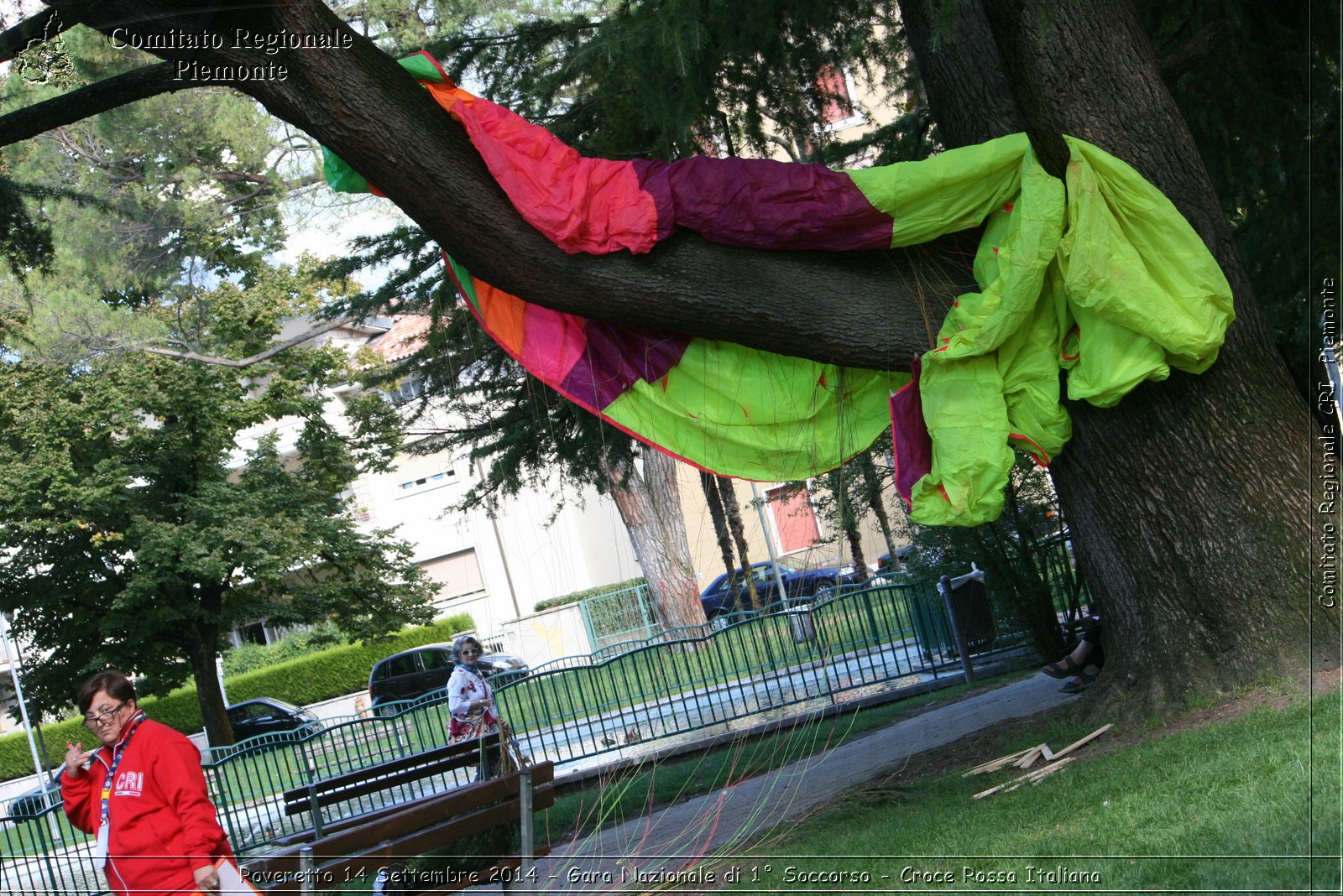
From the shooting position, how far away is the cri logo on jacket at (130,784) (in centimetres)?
470

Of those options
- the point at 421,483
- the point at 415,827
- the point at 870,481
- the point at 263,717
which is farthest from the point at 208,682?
the point at 415,827

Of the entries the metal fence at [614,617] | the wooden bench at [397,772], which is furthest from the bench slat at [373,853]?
the metal fence at [614,617]

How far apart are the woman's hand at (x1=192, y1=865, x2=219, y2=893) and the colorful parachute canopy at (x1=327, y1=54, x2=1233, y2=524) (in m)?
3.44

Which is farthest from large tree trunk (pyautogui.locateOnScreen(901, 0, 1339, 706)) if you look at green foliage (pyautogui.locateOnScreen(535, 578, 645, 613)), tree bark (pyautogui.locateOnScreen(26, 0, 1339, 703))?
green foliage (pyautogui.locateOnScreen(535, 578, 645, 613))

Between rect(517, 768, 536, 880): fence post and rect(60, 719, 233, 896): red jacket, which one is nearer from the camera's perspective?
rect(60, 719, 233, 896): red jacket

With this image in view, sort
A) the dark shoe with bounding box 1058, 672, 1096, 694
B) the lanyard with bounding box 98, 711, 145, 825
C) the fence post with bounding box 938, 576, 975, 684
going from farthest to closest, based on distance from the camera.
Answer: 1. the fence post with bounding box 938, 576, 975, 684
2. the dark shoe with bounding box 1058, 672, 1096, 694
3. the lanyard with bounding box 98, 711, 145, 825

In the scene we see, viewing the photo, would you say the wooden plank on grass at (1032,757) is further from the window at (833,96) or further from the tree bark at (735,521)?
the tree bark at (735,521)

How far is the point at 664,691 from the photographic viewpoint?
Result: 1281 centimetres

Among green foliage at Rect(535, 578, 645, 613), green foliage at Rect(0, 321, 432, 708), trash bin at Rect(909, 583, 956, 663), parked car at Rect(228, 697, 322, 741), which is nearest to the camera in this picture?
trash bin at Rect(909, 583, 956, 663)

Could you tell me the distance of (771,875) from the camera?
18.2 feet

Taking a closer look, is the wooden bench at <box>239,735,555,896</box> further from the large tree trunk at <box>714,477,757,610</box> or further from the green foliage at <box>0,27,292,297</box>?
the green foliage at <box>0,27,292,297</box>

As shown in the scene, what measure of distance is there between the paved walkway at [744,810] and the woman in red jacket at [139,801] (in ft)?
7.65

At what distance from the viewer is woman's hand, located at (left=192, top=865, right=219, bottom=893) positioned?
15.2 feet

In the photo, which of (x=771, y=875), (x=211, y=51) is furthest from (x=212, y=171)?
(x=771, y=875)
